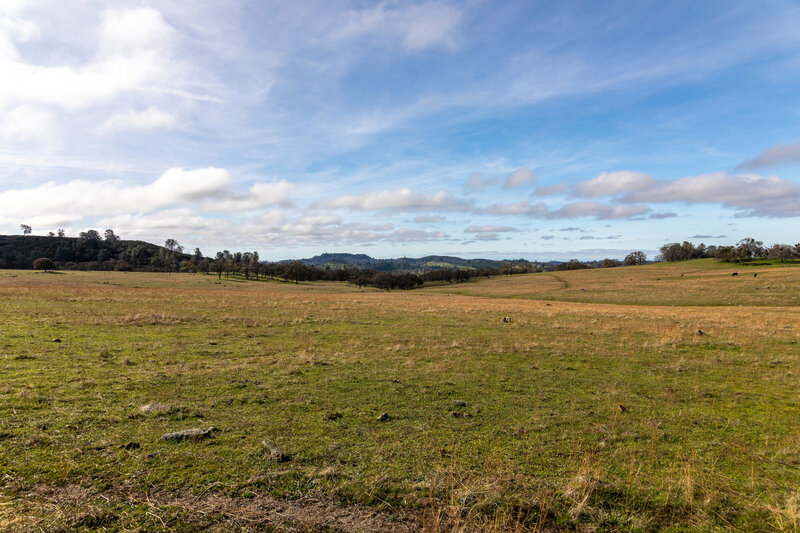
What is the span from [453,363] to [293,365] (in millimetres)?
6449

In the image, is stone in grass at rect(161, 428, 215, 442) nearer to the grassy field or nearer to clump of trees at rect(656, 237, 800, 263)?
the grassy field

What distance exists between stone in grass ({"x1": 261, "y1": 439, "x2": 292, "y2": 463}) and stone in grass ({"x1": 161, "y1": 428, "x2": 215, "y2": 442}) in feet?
4.42

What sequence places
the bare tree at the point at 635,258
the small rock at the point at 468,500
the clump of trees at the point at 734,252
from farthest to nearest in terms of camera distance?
the bare tree at the point at 635,258 → the clump of trees at the point at 734,252 → the small rock at the point at 468,500

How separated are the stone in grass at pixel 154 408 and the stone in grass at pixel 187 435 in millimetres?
1570

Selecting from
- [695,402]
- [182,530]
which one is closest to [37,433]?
[182,530]

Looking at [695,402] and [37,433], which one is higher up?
[37,433]

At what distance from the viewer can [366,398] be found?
1045 centimetres

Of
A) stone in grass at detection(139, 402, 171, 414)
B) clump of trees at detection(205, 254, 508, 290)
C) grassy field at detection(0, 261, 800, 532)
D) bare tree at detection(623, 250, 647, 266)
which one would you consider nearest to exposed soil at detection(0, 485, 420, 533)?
grassy field at detection(0, 261, 800, 532)

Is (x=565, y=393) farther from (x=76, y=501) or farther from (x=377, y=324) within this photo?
(x=377, y=324)

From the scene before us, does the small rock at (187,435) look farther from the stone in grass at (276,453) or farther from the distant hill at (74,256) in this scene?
the distant hill at (74,256)

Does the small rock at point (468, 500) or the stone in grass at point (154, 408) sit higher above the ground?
the stone in grass at point (154, 408)

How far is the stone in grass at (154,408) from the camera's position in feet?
27.9

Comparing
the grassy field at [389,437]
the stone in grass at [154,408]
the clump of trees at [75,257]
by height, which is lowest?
the grassy field at [389,437]

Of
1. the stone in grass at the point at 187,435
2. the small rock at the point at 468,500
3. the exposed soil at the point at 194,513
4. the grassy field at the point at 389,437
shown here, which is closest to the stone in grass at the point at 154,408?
the grassy field at the point at 389,437
